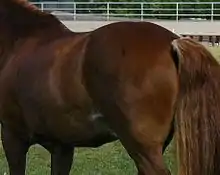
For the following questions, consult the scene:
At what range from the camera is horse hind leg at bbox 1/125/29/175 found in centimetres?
559

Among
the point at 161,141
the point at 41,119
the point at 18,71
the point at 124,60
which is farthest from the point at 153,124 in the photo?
the point at 18,71

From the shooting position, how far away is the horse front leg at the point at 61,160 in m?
5.77

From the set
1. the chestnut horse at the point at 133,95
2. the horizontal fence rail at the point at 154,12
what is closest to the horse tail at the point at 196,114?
the chestnut horse at the point at 133,95

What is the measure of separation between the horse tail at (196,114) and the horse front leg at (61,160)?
4.47ft

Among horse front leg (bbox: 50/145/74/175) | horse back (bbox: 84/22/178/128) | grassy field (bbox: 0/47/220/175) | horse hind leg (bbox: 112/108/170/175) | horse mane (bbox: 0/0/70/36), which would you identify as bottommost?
grassy field (bbox: 0/47/220/175)

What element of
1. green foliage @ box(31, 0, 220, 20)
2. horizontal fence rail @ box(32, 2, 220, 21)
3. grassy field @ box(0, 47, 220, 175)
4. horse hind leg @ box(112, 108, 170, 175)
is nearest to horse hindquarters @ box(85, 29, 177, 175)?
horse hind leg @ box(112, 108, 170, 175)

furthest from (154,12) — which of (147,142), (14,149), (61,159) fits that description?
(147,142)

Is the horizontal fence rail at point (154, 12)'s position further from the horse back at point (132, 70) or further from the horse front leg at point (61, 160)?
the horse back at point (132, 70)

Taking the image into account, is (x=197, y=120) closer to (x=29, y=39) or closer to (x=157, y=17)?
(x=29, y=39)

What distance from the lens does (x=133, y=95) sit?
4680 millimetres

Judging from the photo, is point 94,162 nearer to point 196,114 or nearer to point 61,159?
point 61,159

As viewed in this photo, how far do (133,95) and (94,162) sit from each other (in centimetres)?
290

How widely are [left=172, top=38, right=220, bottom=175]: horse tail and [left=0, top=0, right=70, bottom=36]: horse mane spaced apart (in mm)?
1377

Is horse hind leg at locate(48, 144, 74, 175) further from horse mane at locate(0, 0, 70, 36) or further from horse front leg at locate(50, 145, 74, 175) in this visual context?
horse mane at locate(0, 0, 70, 36)
